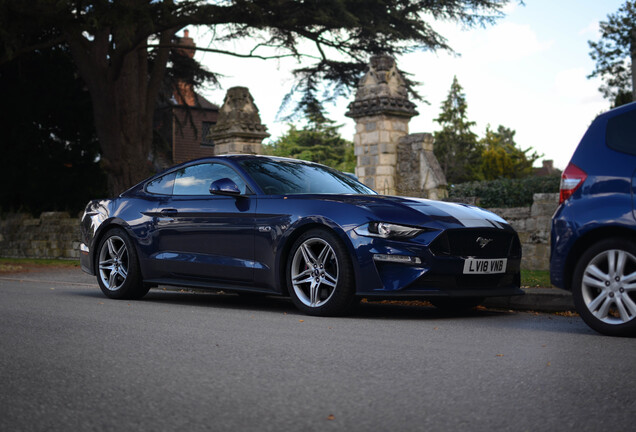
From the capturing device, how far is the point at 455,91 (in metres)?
75.7

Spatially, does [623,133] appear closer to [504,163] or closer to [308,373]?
[308,373]

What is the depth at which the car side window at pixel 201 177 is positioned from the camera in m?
9.09

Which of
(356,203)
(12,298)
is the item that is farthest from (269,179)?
(12,298)

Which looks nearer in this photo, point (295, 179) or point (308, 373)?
point (308, 373)

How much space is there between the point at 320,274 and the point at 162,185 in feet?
9.49

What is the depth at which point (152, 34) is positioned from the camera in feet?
66.8

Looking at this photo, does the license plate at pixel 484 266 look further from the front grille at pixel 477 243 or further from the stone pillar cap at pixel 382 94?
the stone pillar cap at pixel 382 94

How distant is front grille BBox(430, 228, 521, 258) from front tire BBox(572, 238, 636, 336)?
1.13m

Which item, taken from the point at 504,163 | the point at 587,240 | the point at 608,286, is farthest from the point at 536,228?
the point at 504,163

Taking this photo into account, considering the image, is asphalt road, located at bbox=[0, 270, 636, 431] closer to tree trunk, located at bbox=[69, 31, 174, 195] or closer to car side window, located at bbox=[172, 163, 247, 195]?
car side window, located at bbox=[172, 163, 247, 195]

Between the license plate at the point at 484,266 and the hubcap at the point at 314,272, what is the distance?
3.92 ft

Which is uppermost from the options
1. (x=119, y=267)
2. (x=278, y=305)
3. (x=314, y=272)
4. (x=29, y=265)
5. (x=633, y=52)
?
(x=633, y=52)

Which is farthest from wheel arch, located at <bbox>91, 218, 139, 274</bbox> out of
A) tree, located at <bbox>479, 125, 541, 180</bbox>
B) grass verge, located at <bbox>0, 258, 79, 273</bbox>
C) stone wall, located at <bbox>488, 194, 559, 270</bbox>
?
tree, located at <bbox>479, 125, 541, 180</bbox>

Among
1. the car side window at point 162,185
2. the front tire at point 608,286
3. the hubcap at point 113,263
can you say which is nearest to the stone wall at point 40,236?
the hubcap at point 113,263
